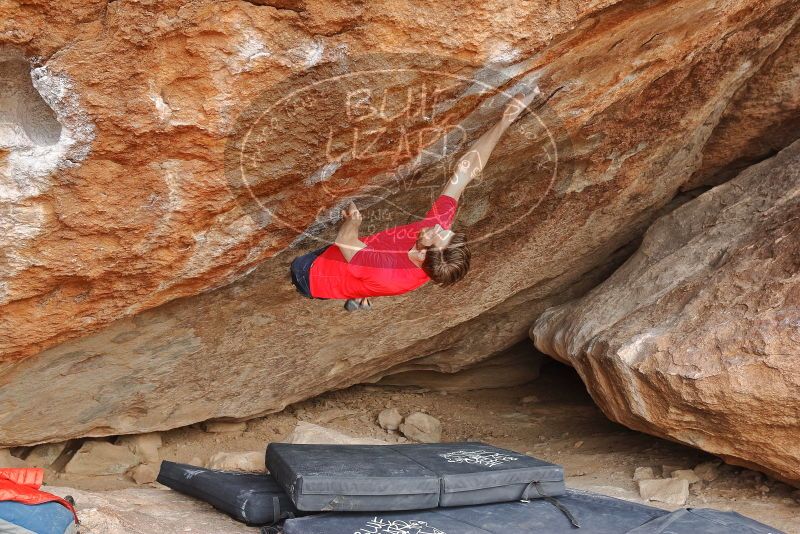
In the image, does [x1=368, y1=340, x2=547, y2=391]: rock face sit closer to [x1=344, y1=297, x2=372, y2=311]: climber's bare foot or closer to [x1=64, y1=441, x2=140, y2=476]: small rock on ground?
[x1=64, y1=441, x2=140, y2=476]: small rock on ground

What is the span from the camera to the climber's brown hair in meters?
2.49

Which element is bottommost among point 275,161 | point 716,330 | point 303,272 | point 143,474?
point 143,474

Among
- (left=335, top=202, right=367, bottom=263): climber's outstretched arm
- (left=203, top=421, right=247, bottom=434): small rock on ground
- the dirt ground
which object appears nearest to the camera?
(left=335, top=202, right=367, bottom=263): climber's outstretched arm

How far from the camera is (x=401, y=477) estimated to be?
2799 mm

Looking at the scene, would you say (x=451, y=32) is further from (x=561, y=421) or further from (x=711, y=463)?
(x=561, y=421)

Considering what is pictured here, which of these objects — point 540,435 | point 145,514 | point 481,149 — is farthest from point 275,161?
point 540,435

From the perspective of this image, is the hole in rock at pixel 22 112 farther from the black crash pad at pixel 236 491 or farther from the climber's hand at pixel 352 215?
the black crash pad at pixel 236 491

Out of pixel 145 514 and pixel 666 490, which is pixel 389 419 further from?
pixel 145 514

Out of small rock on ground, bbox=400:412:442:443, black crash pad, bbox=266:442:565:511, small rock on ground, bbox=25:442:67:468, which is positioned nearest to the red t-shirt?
black crash pad, bbox=266:442:565:511

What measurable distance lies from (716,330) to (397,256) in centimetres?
151

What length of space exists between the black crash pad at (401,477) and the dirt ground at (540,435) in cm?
62

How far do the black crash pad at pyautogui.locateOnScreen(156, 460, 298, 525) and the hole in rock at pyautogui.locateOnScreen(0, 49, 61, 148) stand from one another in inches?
58.6

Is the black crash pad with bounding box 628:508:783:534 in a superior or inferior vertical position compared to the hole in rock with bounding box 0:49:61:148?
inferior

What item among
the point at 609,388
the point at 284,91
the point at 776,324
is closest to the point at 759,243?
the point at 776,324
